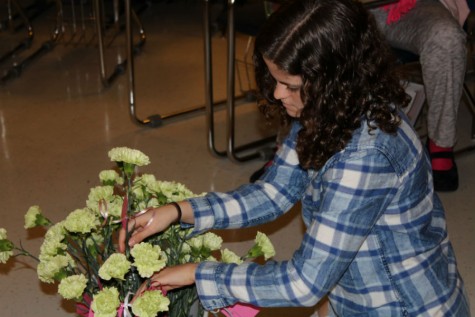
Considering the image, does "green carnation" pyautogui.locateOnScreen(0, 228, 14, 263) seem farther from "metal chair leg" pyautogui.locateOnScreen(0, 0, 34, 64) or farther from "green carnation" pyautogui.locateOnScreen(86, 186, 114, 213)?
"metal chair leg" pyautogui.locateOnScreen(0, 0, 34, 64)

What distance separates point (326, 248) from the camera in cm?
123

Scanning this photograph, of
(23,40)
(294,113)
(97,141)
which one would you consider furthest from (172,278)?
(23,40)

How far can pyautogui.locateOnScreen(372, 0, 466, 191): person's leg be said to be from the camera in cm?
244

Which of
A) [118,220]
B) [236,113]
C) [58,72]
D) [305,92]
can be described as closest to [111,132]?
[236,113]

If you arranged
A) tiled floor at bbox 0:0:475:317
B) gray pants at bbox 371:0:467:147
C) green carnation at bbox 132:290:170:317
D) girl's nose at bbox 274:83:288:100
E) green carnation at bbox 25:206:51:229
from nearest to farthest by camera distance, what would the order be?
green carnation at bbox 132:290:170:317 < girl's nose at bbox 274:83:288:100 < green carnation at bbox 25:206:51:229 < tiled floor at bbox 0:0:475:317 < gray pants at bbox 371:0:467:147

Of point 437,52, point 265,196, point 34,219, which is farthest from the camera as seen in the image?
point 437,52

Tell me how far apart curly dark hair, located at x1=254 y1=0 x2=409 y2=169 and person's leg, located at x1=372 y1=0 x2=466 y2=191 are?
48.1 inches

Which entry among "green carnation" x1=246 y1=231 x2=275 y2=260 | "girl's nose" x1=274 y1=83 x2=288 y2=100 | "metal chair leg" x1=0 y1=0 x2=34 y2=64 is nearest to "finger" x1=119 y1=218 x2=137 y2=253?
"green carnation" x1=246 y1=231 x2=275 y2=260

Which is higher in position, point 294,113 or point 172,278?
point 294,113

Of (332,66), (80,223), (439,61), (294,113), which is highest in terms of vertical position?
(332,66)

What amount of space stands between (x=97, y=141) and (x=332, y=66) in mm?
1888

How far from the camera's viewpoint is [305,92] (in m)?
1.24

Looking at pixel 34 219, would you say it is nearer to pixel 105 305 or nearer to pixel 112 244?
pixel 112 244

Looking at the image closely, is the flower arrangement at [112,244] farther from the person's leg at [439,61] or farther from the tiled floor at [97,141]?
the person's leg at [439,61]
